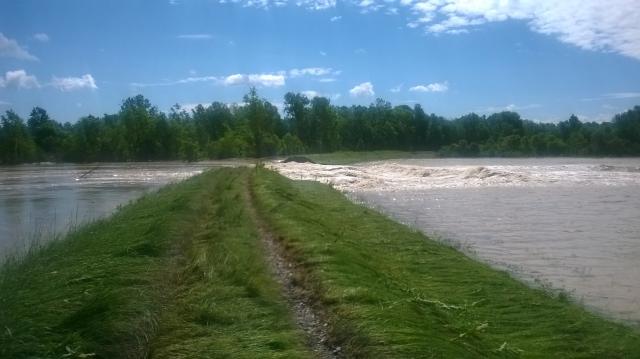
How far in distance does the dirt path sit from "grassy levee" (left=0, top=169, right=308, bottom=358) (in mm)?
198

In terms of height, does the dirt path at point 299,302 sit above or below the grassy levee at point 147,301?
below

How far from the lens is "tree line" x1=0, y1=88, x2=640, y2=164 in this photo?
11488 cm

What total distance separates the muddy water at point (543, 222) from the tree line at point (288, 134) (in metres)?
67.6

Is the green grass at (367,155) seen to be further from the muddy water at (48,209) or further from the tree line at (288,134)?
the muddy water at (48,209)

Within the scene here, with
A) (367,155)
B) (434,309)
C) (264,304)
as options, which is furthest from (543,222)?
(367,155)

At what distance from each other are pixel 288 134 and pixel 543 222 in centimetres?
10998

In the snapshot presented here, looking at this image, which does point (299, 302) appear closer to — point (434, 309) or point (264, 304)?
point (264, 304)

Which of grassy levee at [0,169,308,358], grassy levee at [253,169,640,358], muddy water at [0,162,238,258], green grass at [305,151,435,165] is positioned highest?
green grass at [305,151,435,165]

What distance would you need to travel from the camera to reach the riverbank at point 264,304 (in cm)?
727

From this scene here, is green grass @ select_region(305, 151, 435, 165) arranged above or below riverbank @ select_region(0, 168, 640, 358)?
above

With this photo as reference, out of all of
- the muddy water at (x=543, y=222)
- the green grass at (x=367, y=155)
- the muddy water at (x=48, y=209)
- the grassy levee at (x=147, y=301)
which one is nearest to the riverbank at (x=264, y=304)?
the grassy levee at (x=147, y=301)

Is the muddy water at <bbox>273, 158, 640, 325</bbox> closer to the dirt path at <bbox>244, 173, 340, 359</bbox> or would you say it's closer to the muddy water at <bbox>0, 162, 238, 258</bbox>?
the dirt path at <bbox>244, 173, 340, 359</bbox>

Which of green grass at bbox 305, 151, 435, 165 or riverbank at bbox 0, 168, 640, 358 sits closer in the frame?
riverbank at bbox 0, 168, 640, 358

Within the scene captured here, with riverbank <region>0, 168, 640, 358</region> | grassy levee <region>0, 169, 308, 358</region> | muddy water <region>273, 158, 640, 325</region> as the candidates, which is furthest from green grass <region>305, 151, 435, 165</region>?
grassy levee <region>0, 169, 308, 358</region>
